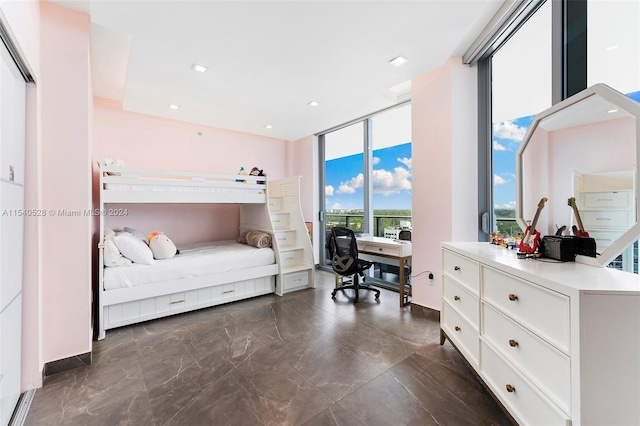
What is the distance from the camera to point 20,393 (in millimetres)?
1588

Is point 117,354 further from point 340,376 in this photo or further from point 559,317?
point 559,317

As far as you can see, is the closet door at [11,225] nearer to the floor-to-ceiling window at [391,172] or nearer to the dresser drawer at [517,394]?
the dresser drawer at [517,394]

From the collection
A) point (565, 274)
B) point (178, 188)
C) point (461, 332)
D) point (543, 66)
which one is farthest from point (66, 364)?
point (543, 66)

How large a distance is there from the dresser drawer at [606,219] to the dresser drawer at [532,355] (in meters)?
0.65

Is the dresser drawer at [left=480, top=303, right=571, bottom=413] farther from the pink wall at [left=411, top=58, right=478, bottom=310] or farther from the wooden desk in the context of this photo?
the wooden desk

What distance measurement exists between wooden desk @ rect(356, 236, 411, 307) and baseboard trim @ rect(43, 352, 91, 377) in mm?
2900

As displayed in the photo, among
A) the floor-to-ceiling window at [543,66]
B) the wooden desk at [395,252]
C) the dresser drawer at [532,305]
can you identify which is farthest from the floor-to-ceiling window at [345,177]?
the dresser drawer at [532,305]

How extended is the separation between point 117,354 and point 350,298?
2.42 m

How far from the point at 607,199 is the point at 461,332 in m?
1.15

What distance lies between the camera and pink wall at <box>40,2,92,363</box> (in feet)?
5.95

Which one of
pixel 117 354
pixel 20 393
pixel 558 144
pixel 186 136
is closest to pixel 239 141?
pixel 186 136

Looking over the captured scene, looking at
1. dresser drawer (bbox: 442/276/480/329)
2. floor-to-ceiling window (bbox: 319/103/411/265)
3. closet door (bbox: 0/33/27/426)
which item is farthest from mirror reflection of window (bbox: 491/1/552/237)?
closet door (bbox: 0/33/27/426)

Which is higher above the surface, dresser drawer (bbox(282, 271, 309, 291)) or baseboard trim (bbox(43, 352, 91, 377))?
dresser drawer (bbox(282, 271, 309, 291))

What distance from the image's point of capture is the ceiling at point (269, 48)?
182 cm
